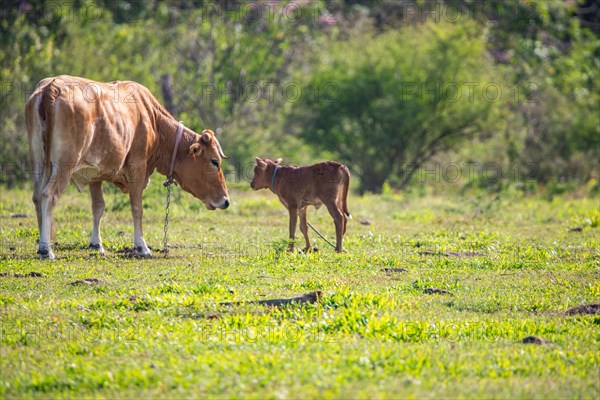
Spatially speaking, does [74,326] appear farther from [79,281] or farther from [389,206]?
[389,206]

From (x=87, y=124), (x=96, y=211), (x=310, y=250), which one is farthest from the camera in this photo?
(x=96, y=211)

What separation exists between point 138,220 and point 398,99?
1330 centimetres

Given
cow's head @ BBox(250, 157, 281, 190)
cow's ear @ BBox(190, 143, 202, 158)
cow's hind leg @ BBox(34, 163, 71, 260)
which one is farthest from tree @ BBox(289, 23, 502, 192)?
cow's hind leg @ BBox(34, 163, 71, 260)

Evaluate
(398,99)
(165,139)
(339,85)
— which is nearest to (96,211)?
(165,139)

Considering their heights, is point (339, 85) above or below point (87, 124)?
below

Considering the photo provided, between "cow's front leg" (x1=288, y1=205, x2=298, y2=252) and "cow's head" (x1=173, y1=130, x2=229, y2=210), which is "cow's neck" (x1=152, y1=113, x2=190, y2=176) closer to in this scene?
"cow's head" (x1=173, y1=130, x2=229, y2=210)

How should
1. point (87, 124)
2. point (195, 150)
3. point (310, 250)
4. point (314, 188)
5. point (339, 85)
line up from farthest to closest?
point (339, 85) < point (195, 150) < point (310, 250) < point (314, 188) < point (87, 124)

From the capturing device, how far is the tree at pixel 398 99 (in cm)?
2470

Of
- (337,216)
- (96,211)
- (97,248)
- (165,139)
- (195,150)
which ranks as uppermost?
(165,139)

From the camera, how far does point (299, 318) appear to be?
8852 mm

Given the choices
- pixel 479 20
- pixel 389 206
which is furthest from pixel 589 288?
pixel 479 20

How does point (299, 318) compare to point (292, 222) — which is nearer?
point (299, 318)

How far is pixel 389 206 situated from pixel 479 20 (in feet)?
38.3

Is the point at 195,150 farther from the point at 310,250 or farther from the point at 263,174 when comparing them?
the point at 310,250
